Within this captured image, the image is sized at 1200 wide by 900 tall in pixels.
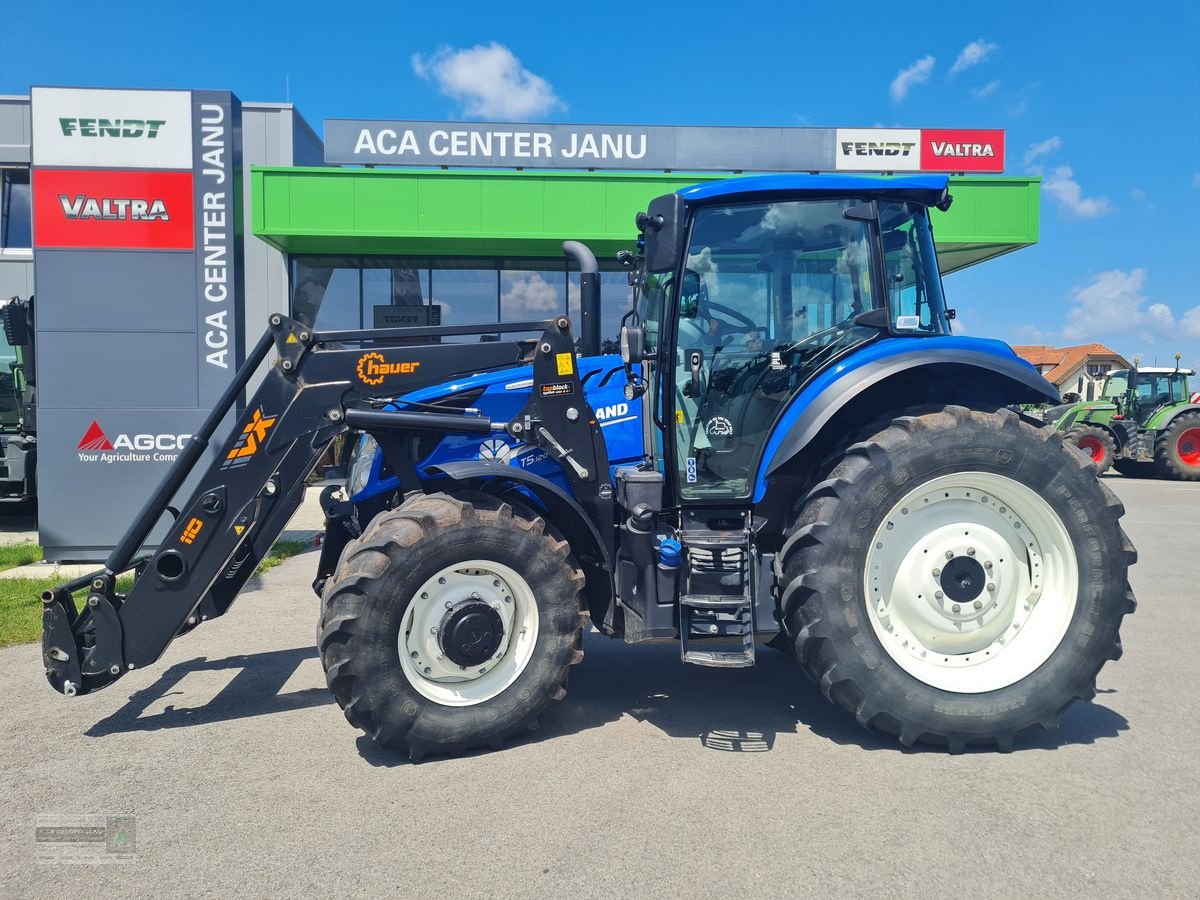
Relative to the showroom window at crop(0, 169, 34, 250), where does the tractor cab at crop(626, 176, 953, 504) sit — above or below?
below

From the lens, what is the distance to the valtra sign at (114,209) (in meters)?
8.14

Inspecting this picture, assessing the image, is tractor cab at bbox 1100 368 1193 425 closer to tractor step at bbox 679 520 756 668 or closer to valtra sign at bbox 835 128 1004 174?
valtra sign at bbox 835 128 1004 174

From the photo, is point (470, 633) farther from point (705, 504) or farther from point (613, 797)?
point (705, 504)

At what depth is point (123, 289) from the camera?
8266 mm

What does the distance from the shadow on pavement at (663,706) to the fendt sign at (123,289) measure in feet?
13.4

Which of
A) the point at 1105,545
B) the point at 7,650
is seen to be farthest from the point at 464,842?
the point at 7,650

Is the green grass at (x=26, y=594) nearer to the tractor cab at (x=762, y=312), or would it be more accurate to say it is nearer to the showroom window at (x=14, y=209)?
the tractor cab at (x=762, y=312)

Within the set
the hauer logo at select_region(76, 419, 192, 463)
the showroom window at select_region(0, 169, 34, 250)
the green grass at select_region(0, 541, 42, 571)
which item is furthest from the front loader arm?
the showroom window at select_region(0, 169, 34, 250)

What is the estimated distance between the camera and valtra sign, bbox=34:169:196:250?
8141 millimetres

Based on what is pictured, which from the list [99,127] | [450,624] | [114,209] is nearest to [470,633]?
[450,624]

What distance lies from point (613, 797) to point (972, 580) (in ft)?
6.47

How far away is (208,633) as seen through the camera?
580 centimetres

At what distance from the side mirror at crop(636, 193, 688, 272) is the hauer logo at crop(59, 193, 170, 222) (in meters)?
6.73

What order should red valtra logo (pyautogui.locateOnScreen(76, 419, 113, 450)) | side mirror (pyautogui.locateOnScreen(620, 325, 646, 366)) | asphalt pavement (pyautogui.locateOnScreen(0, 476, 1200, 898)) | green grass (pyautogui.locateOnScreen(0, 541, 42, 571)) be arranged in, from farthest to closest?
green grass (pyautogui.locateOnScreen(0, 541, 42, 571)) < red valtra logo (pyautogui.locateOnScreen(76, 419, 113, 450)) < side mirror (pyautogui.locateOnScreen(620, 325, 646, 366)) < asphalt pavement (pyautogui.locateOnScreen(0, 476, 1200, 898))
